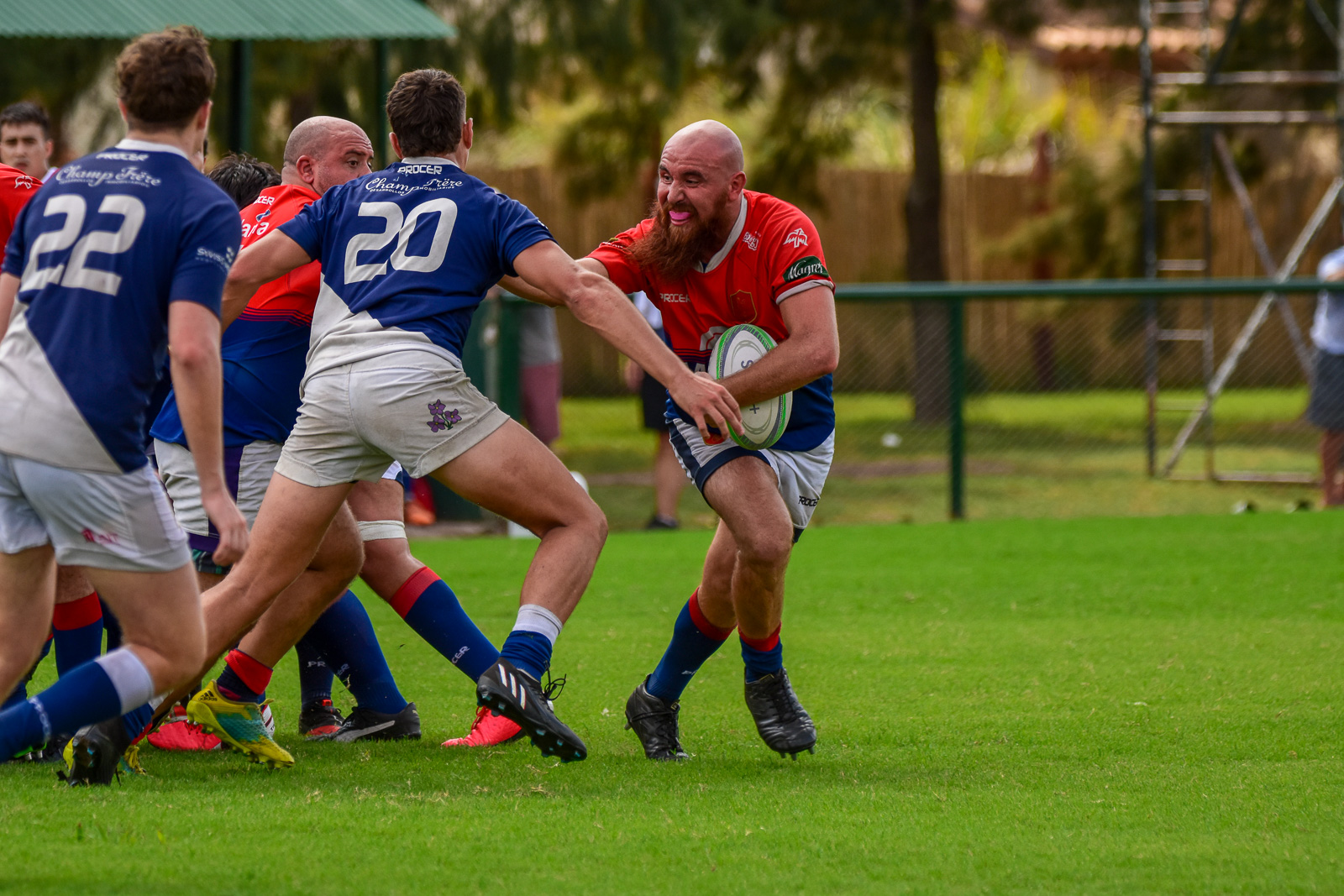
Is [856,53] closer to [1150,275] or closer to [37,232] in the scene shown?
[1150,275]

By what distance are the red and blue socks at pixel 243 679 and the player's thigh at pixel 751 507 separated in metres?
1.47

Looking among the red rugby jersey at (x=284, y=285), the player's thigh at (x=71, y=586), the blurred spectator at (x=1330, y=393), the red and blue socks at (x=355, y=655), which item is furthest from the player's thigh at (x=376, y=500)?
the blurred spectator at (x=1330, y=393)

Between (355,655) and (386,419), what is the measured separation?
122 cm

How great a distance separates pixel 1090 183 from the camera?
65.3 ft

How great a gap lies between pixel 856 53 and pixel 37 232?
14490mm

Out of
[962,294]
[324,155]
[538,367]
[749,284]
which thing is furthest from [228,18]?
[749,284]

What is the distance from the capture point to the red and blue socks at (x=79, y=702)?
11.2ft

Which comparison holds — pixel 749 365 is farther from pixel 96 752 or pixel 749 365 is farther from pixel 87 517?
pixel 96 752

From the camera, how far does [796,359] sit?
4.68 meters

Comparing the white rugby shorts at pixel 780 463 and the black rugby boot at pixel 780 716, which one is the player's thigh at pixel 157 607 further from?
the black rugby boot at pixel 780 716

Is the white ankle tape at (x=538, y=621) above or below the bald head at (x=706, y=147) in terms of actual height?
below

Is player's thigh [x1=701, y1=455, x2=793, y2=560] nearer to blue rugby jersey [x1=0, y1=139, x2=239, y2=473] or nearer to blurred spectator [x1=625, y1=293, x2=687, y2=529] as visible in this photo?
blue rugby jersey [x1=0, y1=139, x2=239, y2=473]

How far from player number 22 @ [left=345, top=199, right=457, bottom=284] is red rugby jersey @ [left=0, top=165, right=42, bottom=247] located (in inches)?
58.1

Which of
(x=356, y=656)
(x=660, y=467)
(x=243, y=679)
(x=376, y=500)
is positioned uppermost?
(x=376, y=500)
